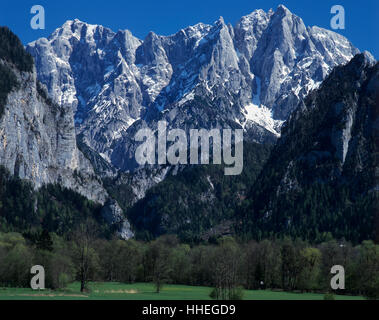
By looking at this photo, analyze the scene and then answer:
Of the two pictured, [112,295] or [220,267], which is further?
[112,295]

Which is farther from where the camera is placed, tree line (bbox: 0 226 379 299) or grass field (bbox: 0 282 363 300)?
tree line (bbox: 0 226 379 299)

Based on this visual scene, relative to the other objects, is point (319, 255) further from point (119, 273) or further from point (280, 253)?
point (119, 273)

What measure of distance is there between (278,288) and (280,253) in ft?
39.4

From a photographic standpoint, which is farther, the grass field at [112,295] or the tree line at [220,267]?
the tree line at [220,267]

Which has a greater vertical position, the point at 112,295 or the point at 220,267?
the point at 220,267

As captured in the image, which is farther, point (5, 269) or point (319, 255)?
point (319, 255)

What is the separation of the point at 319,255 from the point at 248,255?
2093 centimetres
